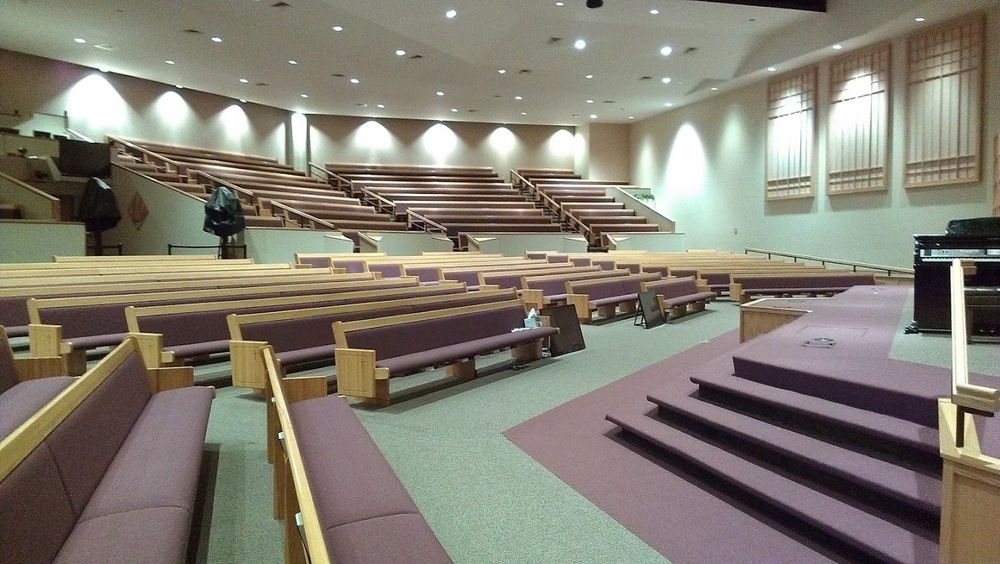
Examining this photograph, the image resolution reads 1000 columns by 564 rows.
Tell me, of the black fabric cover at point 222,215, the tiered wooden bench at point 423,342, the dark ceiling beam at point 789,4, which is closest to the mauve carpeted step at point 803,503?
the tiered wooden bench at point 423,342

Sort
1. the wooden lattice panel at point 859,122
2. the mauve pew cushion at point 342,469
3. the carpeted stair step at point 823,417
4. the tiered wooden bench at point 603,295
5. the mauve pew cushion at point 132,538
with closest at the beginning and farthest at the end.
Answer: the mauve pew cushion at point 132,538
the mauve pew cushion at point 342,469
the carpeted stair step at point 823,417
the tiered wooden bench at point 603,295
the wooden lattice panel at point 859,122

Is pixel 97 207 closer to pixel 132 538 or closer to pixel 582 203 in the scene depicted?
pixel 132 538

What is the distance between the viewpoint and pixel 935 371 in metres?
2.52

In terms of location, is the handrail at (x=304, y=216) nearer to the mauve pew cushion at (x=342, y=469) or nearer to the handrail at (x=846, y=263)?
the handrail at (x=846, y=263)

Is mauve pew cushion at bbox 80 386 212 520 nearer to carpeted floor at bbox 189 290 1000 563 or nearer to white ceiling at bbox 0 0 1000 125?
carpeted floor at bbox 189 290 1000 563

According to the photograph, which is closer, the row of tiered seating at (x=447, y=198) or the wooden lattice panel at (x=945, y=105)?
the wooden lattice panel at (x=945, y=105)

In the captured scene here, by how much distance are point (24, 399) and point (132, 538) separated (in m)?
1.15

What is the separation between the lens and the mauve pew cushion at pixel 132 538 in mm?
1247

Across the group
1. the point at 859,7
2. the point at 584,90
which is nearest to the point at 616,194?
the point at 584,90

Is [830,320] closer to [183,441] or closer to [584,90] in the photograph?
[183,441]

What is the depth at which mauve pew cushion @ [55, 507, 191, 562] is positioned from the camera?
1.25 metres

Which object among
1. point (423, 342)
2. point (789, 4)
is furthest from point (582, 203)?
point (423, 342)

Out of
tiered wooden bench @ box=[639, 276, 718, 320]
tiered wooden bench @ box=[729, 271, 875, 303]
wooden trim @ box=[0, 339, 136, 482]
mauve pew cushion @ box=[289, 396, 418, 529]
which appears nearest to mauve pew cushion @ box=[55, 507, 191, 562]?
wooden trim @ box=[0, 339, 136, 482]

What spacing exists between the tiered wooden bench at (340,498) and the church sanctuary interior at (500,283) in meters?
0.01
